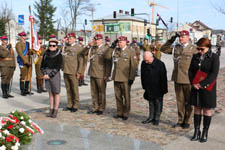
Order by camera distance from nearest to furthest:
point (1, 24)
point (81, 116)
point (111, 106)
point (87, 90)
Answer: point (81, 116), point (111, 106), point (87, 90), point (1, 24)

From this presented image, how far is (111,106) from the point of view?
8.33 m

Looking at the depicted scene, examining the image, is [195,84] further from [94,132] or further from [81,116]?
[81,116]

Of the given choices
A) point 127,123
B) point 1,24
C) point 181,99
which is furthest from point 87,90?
point 1,24

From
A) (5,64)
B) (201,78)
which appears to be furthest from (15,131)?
(5,64)

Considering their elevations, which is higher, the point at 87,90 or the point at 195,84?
the point at 195,84

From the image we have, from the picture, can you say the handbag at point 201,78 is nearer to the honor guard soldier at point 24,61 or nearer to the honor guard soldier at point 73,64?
the honor guard soldier at point 73,64

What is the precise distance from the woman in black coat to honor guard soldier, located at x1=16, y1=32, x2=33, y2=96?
21.6ft

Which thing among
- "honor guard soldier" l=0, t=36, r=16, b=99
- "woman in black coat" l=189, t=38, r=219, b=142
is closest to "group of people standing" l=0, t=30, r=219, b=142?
"woman in black coat" l=189, t=38, r=219, b=142

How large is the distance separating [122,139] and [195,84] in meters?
1.58

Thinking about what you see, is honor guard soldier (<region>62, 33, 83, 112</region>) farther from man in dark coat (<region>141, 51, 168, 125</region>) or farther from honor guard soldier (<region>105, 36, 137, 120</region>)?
man in dark coat (<region>141, 51, 168, 125</region>)

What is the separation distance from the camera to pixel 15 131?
4676 mm

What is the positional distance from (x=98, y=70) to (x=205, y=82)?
A: 9.69ft

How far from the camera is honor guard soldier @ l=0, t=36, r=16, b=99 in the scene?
31.8 feet

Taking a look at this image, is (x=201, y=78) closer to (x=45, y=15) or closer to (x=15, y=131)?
(x=15, y=131)
